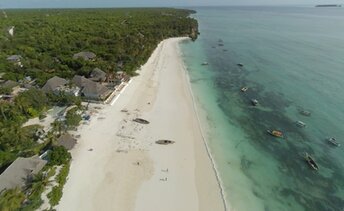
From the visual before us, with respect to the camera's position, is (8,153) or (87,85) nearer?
(8,153)

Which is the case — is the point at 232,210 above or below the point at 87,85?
below

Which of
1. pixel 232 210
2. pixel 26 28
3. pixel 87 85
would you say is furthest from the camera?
pixel 26 28

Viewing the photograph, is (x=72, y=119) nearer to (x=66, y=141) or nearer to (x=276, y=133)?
(x=66, y=141)

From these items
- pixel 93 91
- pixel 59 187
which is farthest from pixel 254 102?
pixel 59 187

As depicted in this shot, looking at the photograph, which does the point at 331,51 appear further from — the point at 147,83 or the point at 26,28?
the point at 26,28

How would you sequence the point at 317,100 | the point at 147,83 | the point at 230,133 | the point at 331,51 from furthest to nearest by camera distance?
1. the point at 331,51
2. the point at 147,83
3. the point at 317,100
4. the point at 230,133

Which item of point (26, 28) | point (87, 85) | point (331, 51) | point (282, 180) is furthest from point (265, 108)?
point (26, 28)

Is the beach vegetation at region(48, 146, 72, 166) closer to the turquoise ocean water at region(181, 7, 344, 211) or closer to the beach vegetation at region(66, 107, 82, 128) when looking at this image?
the beach vegetation at region(66, 107, 82, 128)
